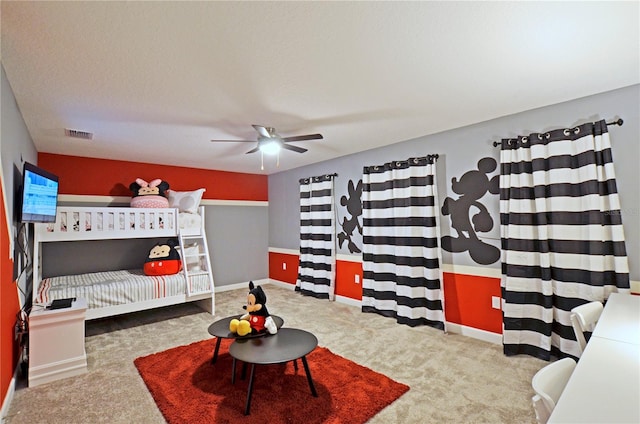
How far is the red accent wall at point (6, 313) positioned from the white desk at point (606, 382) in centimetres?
301

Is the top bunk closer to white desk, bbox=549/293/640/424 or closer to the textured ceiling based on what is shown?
the textured ceiling

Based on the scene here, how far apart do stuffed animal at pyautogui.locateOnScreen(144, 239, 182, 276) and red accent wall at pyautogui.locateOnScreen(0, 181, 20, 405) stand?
1560 mm

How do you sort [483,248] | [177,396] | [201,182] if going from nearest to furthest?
[177,396] < [483,248] < [201,182]

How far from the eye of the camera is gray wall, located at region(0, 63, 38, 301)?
2.08m

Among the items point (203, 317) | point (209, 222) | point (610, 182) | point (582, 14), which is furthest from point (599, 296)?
point (209, 222)

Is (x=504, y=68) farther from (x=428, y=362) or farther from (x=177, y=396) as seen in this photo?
(x=177, y=396)

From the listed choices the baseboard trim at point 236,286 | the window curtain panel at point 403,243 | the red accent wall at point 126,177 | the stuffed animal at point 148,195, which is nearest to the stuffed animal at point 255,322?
the window curtain panel at point 403,243

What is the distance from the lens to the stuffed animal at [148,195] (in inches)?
164

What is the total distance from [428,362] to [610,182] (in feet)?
6.75

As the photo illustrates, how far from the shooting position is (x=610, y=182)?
2.38 m

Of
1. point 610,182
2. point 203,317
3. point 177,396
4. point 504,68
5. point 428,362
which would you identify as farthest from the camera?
point 203,317

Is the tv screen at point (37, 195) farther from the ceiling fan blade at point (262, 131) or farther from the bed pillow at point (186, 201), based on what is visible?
the ceiling fan blade at point (262, 131)

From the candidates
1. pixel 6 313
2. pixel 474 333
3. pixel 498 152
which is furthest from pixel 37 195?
pixel 474 333

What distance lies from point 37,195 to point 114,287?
51.9 inches
